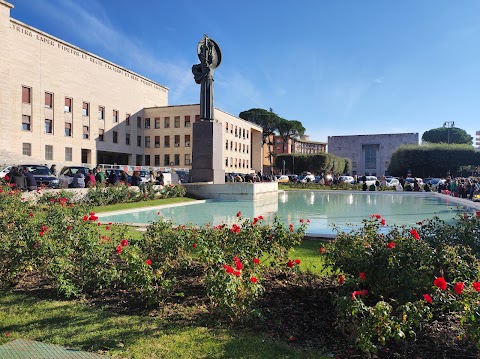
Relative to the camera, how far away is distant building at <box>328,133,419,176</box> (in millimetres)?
85000

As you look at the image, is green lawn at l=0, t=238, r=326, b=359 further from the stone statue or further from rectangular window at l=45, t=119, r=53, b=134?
rectangular window at l=45, t=119, r=53, b=134

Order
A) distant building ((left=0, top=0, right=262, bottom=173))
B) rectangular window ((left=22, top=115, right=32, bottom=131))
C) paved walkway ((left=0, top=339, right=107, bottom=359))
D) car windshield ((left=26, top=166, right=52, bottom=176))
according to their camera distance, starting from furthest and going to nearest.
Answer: rectangular window ((left=22, top=115, right=32, bottom=131)) → distant building ((left=0, top=0, right=262, bottom=173)) → car windshield ((left=26, top=166, right=52, bottom=176)) → paved walkway ((left=0, top=339, right=107, bottom=359))

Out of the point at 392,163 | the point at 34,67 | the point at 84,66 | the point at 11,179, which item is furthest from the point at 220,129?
the point at 392,163

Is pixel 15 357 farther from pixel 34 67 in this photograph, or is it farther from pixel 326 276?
pixel 34 67

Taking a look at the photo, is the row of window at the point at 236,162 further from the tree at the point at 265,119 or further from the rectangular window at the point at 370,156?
the rectangular window at the point at 370,156

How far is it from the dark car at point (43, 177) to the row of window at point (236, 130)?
39.8m

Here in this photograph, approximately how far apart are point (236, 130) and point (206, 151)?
4185cm

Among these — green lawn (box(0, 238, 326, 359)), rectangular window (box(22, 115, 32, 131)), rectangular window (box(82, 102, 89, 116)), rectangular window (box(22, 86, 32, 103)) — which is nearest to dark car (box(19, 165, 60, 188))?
green lawn (box(0, 238, 326, 359))

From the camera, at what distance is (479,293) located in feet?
9.87

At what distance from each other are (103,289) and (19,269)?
1295 millimetres

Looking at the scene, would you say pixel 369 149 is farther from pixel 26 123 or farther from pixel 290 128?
pixel 26 123

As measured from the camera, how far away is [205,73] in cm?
2330

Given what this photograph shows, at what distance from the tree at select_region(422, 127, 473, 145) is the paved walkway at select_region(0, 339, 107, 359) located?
122131mm

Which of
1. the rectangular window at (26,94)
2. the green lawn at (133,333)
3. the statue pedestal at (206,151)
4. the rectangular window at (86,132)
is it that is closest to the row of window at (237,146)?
the rectangular window at (86,132)
